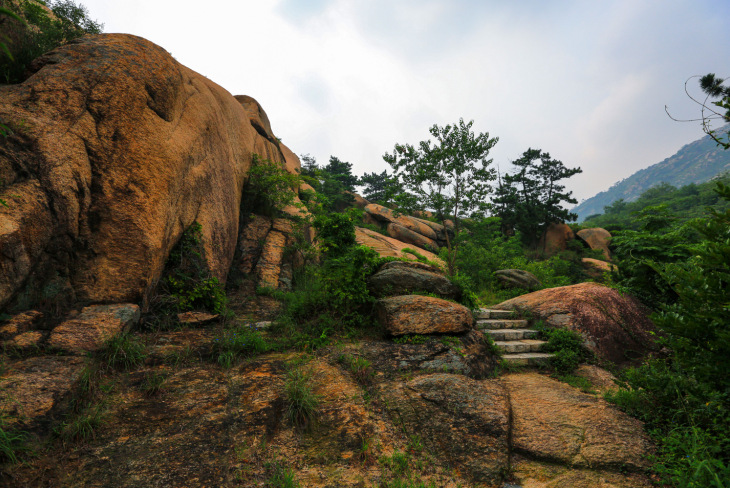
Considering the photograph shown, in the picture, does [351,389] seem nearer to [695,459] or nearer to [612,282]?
[695,459]

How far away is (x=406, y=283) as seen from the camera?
21.8 feet

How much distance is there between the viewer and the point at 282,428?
3738 millimetres

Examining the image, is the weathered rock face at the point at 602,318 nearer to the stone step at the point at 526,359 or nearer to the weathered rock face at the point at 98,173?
the stone step at the point at 526,359

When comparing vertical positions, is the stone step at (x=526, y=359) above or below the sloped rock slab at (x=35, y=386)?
below

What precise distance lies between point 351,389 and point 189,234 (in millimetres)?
4653

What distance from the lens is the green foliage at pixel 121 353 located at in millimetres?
4168

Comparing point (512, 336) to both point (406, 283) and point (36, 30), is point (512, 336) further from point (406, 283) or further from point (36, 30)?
point (36, 30)

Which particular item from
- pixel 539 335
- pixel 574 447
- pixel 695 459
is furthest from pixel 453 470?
pixel 539 335

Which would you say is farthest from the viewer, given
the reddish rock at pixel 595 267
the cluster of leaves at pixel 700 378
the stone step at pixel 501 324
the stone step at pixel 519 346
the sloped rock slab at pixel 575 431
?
the reddish rock at pixel 595 267

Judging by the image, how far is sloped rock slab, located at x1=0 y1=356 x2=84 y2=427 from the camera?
3.06 metres

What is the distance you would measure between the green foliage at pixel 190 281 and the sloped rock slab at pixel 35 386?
6.39ft

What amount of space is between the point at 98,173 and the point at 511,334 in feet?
27.0

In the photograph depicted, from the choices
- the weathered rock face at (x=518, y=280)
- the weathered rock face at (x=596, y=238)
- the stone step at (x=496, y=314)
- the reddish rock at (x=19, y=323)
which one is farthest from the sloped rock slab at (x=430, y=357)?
the weathered rock face at (x=596, y=238)

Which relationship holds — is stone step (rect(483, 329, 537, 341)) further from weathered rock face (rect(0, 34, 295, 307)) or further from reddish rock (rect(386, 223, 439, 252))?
reddish rock (rect(386, 223, 439, 252))
